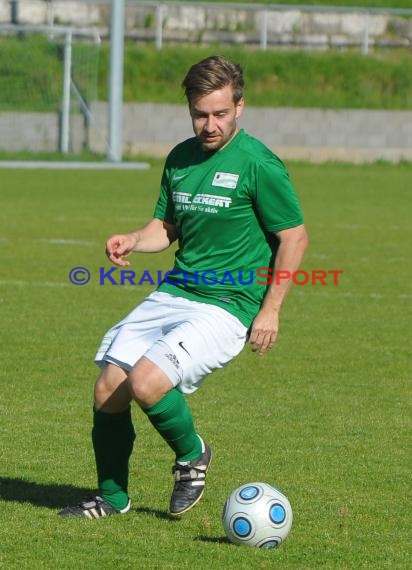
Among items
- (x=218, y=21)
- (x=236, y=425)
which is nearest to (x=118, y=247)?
(x=236, y=425)

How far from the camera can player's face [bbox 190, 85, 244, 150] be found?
209 inches

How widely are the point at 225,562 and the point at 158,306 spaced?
1188mm

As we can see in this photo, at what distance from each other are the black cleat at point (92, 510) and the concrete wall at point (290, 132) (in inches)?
922

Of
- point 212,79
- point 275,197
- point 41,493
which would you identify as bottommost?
point 41,493

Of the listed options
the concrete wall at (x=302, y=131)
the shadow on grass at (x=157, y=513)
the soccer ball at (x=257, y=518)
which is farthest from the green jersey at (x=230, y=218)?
the concrete wall at (x=302, y=131)

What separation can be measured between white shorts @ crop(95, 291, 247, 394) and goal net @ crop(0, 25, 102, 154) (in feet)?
75.7

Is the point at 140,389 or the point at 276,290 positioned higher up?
the point at 276,290

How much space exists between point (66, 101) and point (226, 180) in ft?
76.5

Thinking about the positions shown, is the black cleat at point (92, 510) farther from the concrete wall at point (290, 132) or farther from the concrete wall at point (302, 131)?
the concrete wall at point (302, 131)

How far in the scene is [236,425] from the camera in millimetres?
7418

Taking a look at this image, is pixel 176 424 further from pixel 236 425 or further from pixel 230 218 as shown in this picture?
pixel 236 425

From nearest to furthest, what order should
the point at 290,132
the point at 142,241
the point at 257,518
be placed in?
the point at 257,518 → the point at 142,241 → the point at 290,132

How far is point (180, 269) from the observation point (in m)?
5.66

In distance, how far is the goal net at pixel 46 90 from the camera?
28.4 meters
